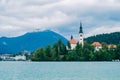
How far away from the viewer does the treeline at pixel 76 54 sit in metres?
186

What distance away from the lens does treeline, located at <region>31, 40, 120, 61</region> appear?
18600 cm

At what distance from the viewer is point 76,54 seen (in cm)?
18738

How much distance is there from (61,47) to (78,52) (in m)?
8.63
